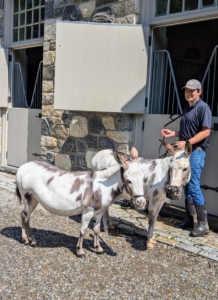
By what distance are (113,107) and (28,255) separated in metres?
2.61

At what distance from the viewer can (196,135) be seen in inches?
160

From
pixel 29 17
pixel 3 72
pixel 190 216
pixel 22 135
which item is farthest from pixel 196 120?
pixel 3 72

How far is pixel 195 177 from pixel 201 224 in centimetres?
59

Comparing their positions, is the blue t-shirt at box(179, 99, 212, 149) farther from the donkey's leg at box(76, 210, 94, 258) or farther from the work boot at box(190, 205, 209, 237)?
the donkey's leg at box(76, 210, 94, 258)

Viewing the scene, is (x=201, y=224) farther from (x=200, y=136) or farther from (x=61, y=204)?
(x=61, y=204)

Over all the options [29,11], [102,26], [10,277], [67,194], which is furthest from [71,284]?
[29,11]

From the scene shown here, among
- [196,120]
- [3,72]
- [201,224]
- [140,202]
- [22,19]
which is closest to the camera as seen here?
[140,202]

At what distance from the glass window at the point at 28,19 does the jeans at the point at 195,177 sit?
4.39 meters

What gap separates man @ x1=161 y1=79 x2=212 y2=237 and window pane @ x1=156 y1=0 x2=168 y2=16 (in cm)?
158

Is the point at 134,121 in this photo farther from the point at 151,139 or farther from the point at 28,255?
the point at 28,255

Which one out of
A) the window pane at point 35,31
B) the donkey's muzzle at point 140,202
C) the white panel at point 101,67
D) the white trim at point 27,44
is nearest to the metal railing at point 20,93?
the white trim at point 27,44

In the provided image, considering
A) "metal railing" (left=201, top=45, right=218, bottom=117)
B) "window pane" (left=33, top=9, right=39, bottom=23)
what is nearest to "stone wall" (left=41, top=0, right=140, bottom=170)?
"window pane" (left=33, top=9, right=39, bottom=23)

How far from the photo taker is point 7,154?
7.94 meters

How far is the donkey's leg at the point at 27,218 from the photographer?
12.3ft
